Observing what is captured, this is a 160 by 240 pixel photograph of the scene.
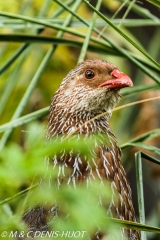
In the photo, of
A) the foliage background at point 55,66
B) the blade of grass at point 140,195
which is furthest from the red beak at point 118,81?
the blade of grass at point 140,195

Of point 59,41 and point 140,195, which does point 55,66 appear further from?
point 140,195

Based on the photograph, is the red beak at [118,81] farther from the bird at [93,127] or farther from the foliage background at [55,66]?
the foliage background at [55,66]

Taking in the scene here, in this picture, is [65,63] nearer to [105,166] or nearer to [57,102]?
[57,102]

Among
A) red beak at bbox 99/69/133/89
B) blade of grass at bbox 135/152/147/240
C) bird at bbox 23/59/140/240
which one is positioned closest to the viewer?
blade of grass at bbox 135/152/147/240

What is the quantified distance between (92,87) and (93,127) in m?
0.16

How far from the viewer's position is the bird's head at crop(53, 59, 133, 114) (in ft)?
7.98

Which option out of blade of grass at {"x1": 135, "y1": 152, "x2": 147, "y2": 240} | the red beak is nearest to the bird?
the red beak

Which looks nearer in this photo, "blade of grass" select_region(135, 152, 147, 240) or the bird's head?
"blade of grass" select_region(135, 152, 147, 240)

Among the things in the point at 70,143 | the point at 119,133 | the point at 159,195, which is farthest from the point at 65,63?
the point at 70,143

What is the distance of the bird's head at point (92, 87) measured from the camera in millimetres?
2432

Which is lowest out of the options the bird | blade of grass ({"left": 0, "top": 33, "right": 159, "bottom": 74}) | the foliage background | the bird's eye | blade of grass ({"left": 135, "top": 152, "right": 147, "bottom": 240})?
blade of grass ({"left": 135, "top": 152, "right": 147, "bottom": 240})

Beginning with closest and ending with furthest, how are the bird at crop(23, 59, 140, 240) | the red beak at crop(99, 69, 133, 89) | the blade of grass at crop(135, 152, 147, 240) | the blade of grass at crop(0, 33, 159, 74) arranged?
the blade of grass at crop(135, 152, 147, 240), the bird at crop(23, 59, 140, 240), the red beak at crop(99, 69, 133, 89), the blade of grass at crop(0, 33, 159, 74)

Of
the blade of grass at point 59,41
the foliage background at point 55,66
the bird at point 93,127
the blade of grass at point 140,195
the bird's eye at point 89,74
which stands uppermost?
the foliage background at point 55,66

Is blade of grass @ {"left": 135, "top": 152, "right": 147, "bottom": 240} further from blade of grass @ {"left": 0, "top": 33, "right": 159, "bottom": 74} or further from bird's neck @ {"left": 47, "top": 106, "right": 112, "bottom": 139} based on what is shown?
blade of grass @ {"left": 0, "top": 33, "right": 159, "bottom": 74}
